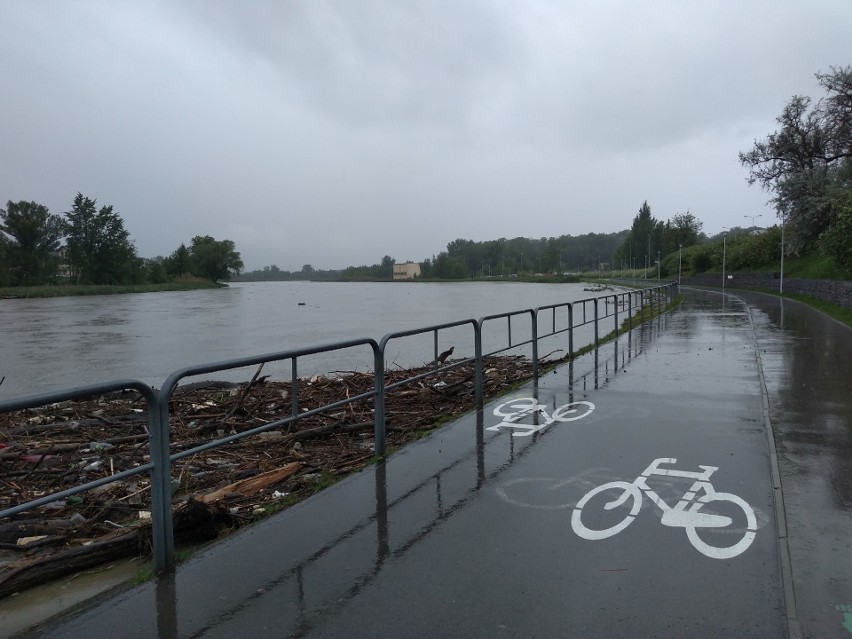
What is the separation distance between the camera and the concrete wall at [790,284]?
26595 mm

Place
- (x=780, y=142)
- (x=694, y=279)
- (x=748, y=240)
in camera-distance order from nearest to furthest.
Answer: (x=780, y=142)
(x=748, y=240)
(x=694, y=279)

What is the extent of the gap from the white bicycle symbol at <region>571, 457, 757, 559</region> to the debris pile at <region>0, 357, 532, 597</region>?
88.6 inches

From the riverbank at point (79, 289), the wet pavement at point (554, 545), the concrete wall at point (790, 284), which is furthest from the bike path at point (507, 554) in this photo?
the riverbank at point (79, 289)

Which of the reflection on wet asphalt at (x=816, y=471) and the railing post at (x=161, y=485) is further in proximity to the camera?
the railing post at (x=161, y=485)

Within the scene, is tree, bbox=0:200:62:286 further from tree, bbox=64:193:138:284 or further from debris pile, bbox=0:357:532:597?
debris pile, bbox=0:357:532:597

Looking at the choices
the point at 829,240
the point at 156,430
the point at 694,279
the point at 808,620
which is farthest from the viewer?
the point at 694,279

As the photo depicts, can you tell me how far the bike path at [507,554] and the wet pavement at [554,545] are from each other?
0.01 meters

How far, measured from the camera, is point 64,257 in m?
122

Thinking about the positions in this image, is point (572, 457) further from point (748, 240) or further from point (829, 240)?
point (748, 240)

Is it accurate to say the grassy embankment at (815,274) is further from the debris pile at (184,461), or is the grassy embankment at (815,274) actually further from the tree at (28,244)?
the tree at (28,244)

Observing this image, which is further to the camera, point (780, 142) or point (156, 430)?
point (780, 142)

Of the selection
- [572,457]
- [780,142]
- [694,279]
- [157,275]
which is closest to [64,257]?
[157,275]

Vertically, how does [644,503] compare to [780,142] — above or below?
below

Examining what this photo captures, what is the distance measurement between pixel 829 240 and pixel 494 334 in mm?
18407
